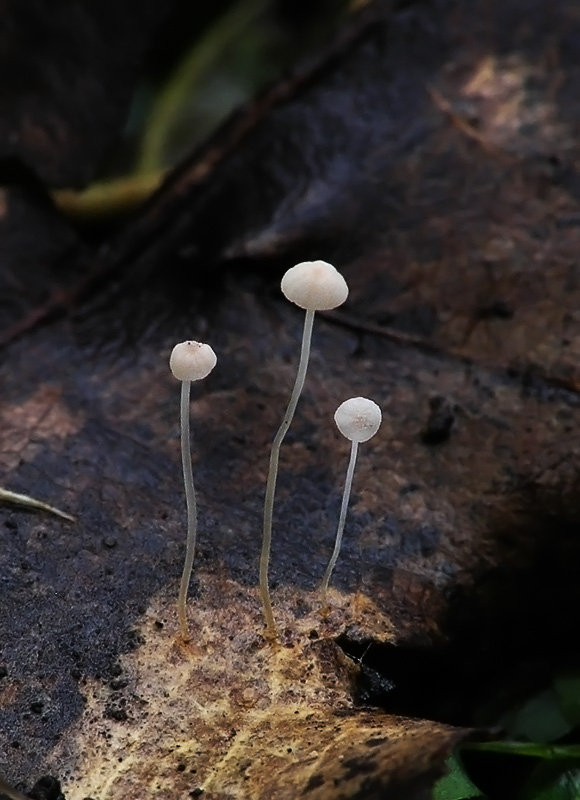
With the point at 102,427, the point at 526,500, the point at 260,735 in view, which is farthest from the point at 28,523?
the point at 526,500

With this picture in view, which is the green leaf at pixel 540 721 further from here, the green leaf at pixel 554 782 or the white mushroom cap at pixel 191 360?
the white mushroom cap at pixel 191 360

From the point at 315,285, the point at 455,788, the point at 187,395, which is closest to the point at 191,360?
the point at 187,395

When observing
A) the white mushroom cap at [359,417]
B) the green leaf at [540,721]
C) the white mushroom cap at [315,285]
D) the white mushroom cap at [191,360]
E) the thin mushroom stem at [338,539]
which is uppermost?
the white mushroom cap at [315,285]

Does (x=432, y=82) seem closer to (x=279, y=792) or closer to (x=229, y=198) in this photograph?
(x=229, y=198)

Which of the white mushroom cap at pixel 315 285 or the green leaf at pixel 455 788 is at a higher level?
the white mushroom cap at pixel 315 285

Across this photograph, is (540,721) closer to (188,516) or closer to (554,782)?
(554,782)

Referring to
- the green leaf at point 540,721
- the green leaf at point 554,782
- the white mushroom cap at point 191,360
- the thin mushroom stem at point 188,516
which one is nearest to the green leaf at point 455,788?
the green leaf at point 554,782
